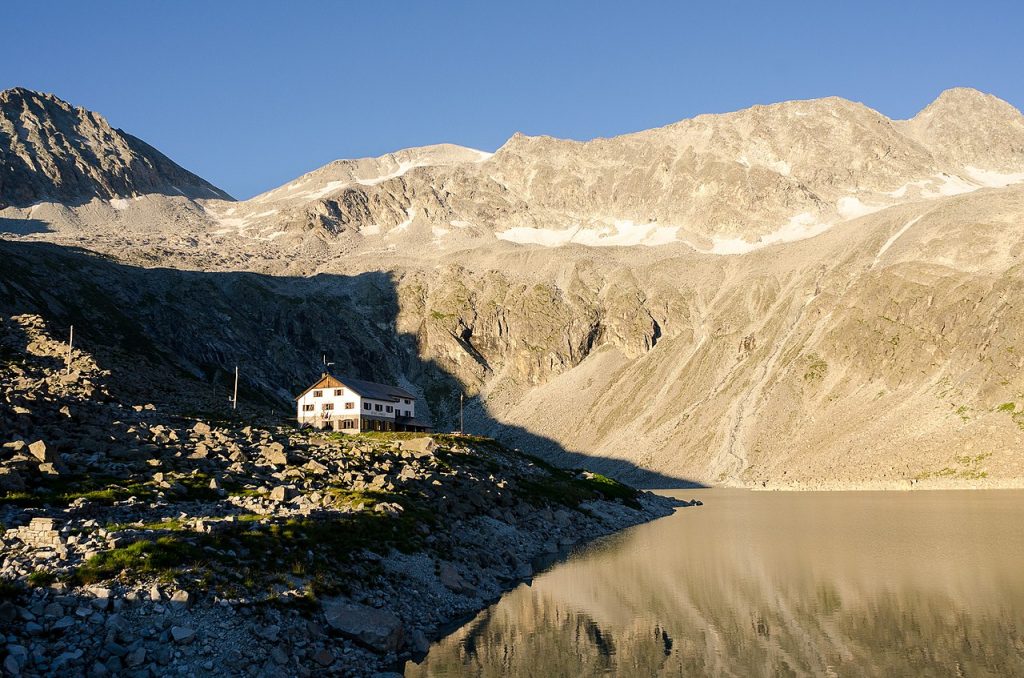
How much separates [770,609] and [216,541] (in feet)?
94.5

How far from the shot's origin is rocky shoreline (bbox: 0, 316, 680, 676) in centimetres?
2633

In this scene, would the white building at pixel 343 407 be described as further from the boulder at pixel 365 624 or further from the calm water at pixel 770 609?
the boulder at pixel 365 624

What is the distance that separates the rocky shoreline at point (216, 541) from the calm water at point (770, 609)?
4033 millimetres

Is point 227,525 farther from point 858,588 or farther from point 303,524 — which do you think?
point 858,588

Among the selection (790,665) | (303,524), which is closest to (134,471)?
(303,524)

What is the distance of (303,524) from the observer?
128 feet

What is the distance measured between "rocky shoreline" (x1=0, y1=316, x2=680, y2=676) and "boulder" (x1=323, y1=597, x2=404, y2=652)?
3.4 inches

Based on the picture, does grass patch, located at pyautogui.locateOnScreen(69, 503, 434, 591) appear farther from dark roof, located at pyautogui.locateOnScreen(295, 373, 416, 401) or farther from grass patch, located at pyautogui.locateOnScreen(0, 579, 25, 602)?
dark roof, located at pyautogui.locateOnScreen(295, 373, 416, 401)

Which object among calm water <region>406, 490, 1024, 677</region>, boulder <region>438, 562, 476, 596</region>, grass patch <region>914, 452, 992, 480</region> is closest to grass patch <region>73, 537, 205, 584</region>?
calm water <region>406, 490, 1024, 677</region>

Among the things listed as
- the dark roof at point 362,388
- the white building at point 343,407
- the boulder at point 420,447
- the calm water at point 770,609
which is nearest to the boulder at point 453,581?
the calm water at point 770,609

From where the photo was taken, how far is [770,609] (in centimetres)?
4284

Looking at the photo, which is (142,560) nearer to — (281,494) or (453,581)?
(281,494)

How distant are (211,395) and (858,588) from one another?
70066 millimetres

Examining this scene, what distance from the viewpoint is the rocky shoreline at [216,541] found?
1037 inches
